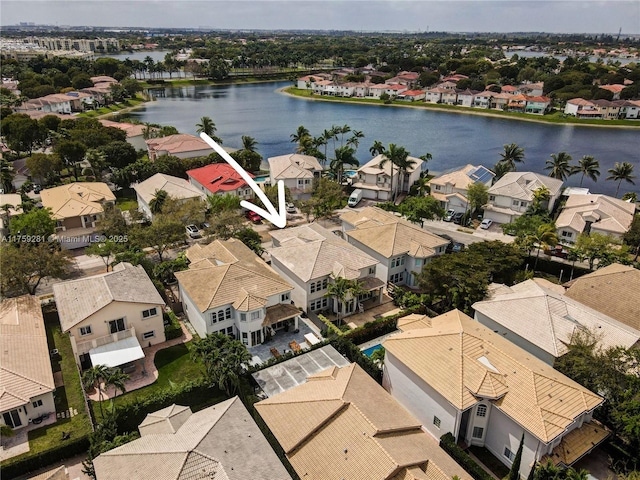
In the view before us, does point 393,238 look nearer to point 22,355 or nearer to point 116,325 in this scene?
point 116,325

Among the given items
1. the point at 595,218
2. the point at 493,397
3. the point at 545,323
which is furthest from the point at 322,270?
the point at 595,218

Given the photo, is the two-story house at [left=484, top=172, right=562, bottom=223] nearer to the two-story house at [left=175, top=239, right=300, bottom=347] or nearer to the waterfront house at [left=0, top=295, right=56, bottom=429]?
the two-story house at [left=175, top=239, right=300, bottom=347]

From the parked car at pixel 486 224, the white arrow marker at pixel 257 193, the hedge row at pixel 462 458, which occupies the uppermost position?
the white arrow marker at pixel 257 193

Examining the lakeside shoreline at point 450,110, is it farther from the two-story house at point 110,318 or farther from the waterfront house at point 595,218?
the two-story house at point 110,318

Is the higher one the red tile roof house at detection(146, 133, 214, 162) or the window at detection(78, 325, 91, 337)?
the red tile roof house at detection(146, 133, 214, 162)

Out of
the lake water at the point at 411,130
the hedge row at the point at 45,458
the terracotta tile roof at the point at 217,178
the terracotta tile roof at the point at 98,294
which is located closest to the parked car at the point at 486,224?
the lake water at the point at 411,130

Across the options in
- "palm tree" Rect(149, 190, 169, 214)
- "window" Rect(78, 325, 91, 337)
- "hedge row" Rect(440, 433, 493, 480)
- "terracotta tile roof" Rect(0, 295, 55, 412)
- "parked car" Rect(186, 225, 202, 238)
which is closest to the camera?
"hedge row" Rect(440, 433, 493, 480)

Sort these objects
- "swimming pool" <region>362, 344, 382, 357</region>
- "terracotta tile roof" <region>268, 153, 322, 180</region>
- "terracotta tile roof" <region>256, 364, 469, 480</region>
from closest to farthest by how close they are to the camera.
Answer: "terracotta tile roof" <region>256, 364, 469, 480</region> < "swimming pool" <region>362, 344, 382, 357</region> < "terracotta tile roof" <region>268, 153, 322, 180</region>

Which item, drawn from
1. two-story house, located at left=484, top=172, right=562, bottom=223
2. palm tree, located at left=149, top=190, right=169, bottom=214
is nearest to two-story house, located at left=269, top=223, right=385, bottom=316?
palm tree, located at left=149, top=190, right=169, bottom=214
